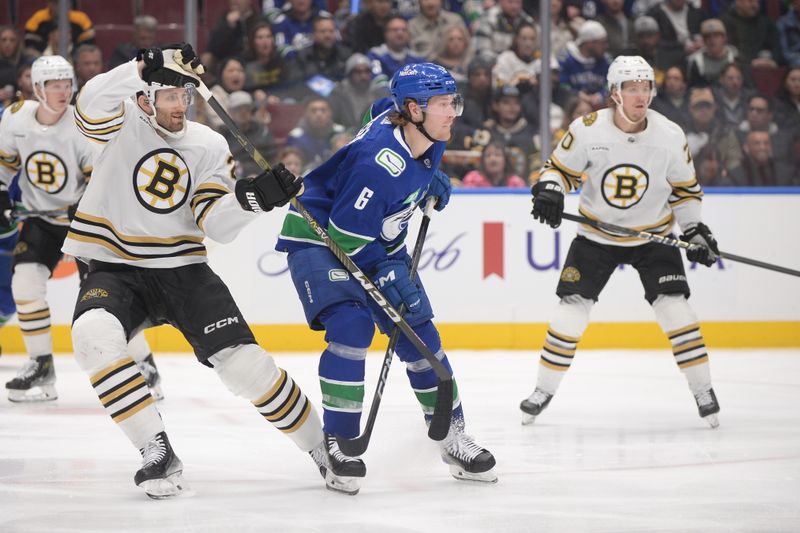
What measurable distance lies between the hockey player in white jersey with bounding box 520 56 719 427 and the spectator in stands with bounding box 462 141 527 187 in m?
1.81

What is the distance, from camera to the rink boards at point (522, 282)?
5.66 metres

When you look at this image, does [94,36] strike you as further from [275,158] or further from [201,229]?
[201,229]

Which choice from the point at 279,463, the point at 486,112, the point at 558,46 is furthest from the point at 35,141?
the point at 558,46

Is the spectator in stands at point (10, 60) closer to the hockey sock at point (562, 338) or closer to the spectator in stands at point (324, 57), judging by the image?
the spectator in stands at point (324, 57)

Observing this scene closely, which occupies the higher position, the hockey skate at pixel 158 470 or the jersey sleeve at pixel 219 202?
the jersey sleeve at pixel 219 202

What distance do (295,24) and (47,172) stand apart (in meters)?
1.88

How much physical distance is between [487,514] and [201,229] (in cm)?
99

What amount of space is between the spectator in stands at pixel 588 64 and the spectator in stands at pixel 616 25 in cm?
3

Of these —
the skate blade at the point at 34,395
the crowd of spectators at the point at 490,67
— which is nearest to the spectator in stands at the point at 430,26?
the crowd of spectators at the point at 490,67

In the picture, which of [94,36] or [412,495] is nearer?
[412,495]

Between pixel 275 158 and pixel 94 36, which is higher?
pixel 94 36

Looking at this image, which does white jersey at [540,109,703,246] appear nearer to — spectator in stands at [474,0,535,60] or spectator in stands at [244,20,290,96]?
spectator in stands at [474,0,535,60]

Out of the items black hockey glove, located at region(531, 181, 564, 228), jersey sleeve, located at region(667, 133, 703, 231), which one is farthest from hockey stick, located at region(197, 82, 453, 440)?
jersey sleeve, located at region(667, 133, 703, 231)

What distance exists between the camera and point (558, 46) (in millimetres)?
5969
